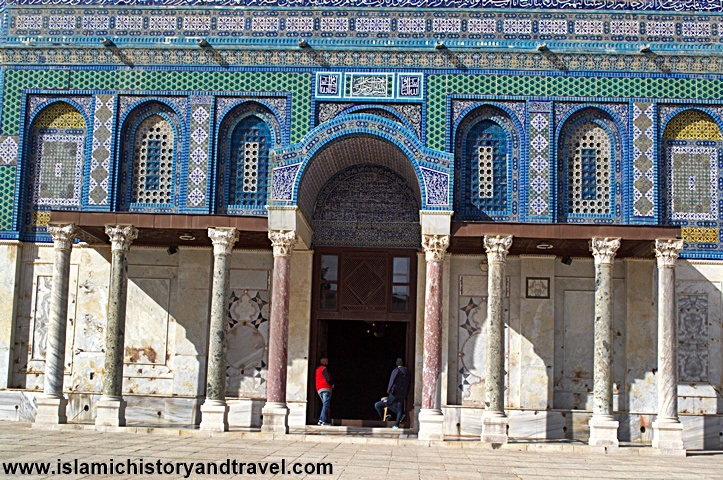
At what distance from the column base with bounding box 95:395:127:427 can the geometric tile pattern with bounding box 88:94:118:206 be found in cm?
384

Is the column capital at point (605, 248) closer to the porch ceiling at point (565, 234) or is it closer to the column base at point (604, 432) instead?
the porch ceiling at point (565, 234)

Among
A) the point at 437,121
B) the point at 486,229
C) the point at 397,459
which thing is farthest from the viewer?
the point at 437,121

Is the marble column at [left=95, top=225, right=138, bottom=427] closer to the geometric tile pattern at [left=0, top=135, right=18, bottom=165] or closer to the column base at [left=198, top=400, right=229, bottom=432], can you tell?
the column base at [left=198, top=400, right=229, bottom=432]

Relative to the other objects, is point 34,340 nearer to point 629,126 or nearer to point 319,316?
point 319,316

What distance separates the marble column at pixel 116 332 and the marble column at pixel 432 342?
17.5 ft

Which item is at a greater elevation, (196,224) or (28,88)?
(28,88)

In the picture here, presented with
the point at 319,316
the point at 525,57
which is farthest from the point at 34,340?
the point at 525,57

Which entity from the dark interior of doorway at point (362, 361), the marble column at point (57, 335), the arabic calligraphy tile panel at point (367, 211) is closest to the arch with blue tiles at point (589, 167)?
the arabic calligraphy tile panel at point (367, 211)

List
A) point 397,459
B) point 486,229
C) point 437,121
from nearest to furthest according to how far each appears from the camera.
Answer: point 397,459
point 486,229
point 437,121

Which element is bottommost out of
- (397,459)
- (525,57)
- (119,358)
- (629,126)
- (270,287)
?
(397,459)

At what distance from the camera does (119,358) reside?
58.6 ft

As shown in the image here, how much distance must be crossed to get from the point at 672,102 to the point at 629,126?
3.12 ft

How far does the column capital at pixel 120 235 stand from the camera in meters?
18.0

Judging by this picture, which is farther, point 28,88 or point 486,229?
point 28,88
